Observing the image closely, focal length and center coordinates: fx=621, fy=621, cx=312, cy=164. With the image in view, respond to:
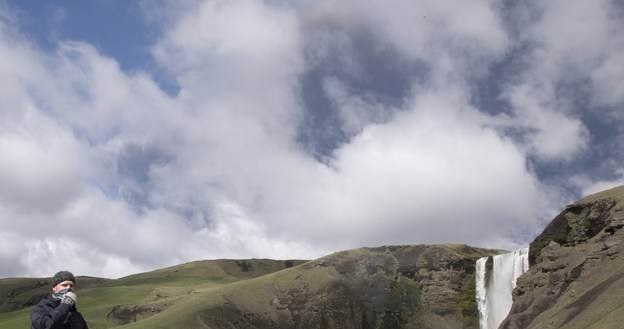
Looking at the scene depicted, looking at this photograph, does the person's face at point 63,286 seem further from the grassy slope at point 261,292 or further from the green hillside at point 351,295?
the green hillside at point 351,295

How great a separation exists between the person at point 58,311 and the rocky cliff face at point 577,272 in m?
61.4

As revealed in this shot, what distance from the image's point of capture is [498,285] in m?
133

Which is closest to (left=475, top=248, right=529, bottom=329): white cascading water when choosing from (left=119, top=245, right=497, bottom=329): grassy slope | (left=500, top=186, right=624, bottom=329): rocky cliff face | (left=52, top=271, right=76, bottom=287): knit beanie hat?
(left=500, top=186, right=624, bottom=329): rocky cliff face

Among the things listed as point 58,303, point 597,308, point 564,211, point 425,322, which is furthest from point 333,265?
point 58,303

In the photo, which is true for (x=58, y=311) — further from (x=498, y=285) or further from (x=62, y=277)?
(x=498, y=285)

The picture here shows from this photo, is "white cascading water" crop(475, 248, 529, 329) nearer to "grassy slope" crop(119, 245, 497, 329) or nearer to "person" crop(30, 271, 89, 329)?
"grassy slope" crop(119, 245, 497, 329)

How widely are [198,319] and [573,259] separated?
66.2 meters

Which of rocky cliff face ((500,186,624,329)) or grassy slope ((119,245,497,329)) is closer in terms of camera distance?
rocky cliff face ((500,186,624,329))

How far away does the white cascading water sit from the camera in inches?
4796

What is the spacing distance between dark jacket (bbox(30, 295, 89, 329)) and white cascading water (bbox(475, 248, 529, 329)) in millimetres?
115033

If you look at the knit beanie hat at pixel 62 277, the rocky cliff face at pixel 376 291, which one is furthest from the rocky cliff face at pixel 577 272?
the knit beanie hat at pixel 62 277

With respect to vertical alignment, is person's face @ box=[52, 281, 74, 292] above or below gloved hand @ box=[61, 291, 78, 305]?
above

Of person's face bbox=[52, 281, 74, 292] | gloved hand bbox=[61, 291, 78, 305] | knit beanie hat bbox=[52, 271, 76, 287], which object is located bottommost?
gloved hand bbox=[61, 291, 78, 305]

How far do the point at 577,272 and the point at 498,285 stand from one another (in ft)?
138
